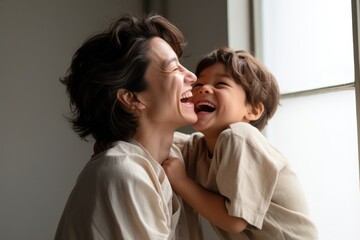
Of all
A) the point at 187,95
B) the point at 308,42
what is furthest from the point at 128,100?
the point at 308,42

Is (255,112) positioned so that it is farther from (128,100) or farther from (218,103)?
(128,100)

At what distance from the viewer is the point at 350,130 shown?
1562mm

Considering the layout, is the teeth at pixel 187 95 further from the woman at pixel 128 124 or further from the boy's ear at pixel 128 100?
the boy's ear at pixel 128 100

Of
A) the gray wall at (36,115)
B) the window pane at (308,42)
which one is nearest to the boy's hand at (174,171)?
the window pane at (308,42)

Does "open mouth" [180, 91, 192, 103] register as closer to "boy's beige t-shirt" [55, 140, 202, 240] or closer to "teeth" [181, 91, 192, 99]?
"teeth" [181, 91, 192, 99]

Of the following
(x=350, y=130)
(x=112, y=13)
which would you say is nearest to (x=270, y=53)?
(x=350, y=130)

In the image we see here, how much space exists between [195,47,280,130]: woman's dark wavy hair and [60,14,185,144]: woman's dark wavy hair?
0.76 ft

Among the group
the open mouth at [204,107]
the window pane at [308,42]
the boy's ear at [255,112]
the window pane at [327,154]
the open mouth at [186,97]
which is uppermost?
the window pane at [308,42]

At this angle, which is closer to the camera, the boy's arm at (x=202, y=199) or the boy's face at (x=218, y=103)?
the boy's arm at (x=202, y=199)

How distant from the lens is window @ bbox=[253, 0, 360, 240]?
157 cm

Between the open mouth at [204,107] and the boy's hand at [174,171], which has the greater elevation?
the open mouth at [204,107]

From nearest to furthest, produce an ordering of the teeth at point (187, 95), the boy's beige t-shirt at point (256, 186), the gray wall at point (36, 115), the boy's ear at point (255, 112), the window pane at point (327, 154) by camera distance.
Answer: the boy's beige t-shirt at point (256, 186) → the teeth at point (187, 95) → the boy's ear at point (255, 112) → the window pane at point (327, 154) → the gray wall at point (36, 115)

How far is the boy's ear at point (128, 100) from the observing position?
124 centimetres

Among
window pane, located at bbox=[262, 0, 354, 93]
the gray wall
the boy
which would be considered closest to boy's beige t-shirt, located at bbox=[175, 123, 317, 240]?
the boy
